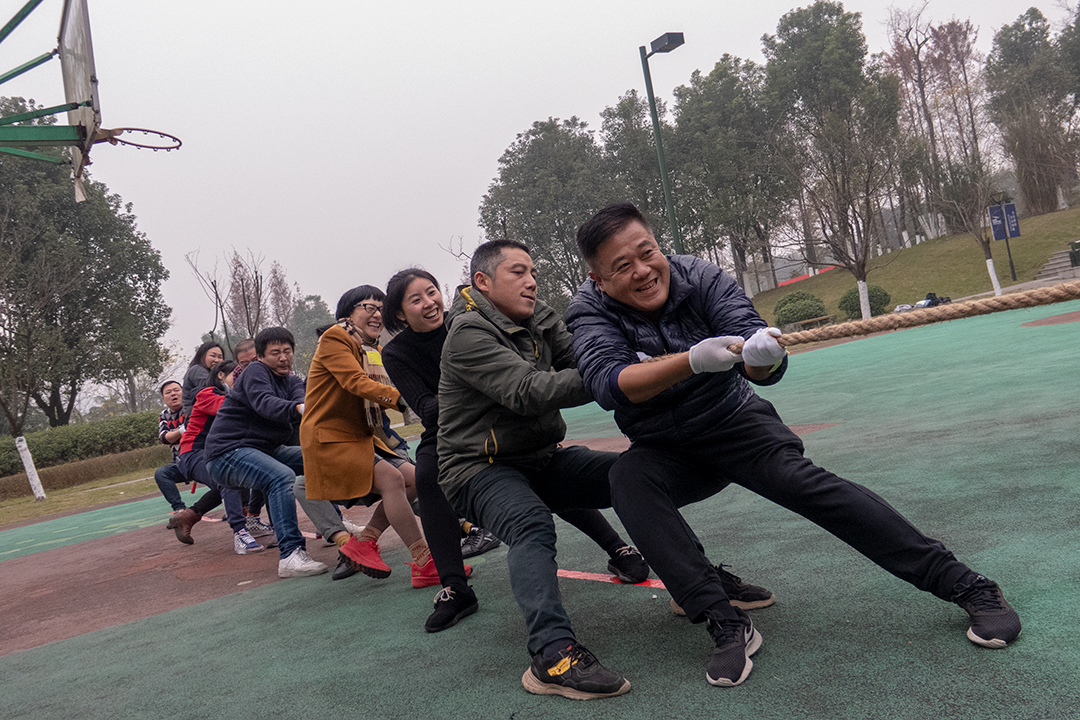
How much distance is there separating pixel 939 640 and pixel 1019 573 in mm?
618

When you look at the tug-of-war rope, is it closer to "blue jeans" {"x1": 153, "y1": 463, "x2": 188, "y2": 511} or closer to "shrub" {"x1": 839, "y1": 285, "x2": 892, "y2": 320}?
"shrub" {"x1": 839, "y1": 285, "x2": 892, "y2": 320}

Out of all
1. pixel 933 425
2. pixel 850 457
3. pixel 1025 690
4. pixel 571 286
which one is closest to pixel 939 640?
pixel 1025 690

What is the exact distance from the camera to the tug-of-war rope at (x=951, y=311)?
13.2 metres

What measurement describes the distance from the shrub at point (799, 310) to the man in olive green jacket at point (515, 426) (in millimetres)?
25899

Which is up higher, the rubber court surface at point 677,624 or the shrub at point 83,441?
the shrub at point 83,441

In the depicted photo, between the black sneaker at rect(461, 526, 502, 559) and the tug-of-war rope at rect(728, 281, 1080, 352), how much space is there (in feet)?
25.5

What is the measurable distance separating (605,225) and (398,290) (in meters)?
1.38

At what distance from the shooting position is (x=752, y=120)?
4247 centimetres

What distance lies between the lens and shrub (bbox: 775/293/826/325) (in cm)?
2748

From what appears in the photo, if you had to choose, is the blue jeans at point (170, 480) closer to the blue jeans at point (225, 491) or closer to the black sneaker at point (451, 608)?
the blue jeans at point (225, 491)

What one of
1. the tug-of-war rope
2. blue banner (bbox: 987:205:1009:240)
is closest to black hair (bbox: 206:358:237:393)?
the tug-of-war rope

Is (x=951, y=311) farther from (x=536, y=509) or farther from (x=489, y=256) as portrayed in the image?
(x=536, y=509)

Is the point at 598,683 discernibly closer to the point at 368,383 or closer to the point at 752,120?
the point at 368,383

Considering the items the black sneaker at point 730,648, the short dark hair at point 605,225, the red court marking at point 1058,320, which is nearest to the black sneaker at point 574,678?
the black sneaker at point 730,648
